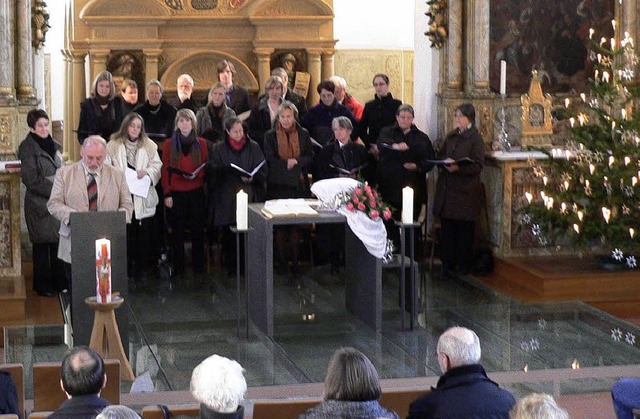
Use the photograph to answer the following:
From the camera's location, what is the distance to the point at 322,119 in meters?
13.6

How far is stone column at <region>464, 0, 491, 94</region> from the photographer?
13.9 m

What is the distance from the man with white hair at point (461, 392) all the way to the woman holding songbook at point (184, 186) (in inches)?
256

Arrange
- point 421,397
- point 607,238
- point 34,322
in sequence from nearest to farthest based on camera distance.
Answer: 1. point 421,397
2. point 34,322
3. point 607,238

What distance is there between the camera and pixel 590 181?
40.6 ft

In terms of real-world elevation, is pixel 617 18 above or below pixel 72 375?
above

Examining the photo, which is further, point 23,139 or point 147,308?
point 23,139

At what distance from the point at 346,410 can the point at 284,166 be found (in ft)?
24.0

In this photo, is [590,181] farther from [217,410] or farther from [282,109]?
[217,410]

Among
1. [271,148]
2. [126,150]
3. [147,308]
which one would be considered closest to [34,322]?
[147,308]

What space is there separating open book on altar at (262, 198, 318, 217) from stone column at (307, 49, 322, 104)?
252 inches

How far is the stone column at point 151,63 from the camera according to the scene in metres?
17.5

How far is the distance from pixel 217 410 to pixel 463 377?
4.01ft

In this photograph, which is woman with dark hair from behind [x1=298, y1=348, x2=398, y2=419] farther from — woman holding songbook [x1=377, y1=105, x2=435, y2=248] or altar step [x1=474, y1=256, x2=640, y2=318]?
woman holding songbook [x1=377, y1=105, x2=435, y2=248]

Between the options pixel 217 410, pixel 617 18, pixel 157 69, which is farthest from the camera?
pixel 157 69
